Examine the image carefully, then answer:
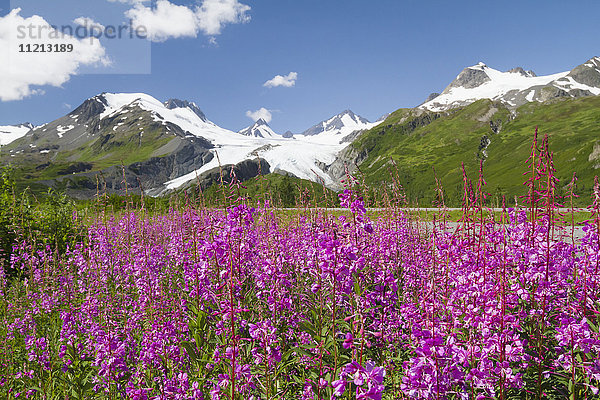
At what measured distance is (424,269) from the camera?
687 centimetres

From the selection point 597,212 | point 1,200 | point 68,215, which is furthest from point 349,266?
point 68,215

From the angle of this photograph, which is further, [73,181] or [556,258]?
[73,181]

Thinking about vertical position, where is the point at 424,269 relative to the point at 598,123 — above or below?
below

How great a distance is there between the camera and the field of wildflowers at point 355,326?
9.53 feet

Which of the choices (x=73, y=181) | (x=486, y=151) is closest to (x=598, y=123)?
(x=486, y=151)

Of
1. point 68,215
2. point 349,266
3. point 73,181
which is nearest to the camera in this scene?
point 349,266

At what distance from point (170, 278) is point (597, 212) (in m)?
8.39

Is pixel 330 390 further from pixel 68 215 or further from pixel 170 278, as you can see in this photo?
pixel 68 215

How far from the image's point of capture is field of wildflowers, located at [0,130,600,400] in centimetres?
290

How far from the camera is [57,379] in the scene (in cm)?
496

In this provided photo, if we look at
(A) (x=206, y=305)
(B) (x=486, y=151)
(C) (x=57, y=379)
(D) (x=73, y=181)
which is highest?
(B) (x=486, y=151)

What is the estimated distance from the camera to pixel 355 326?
259cm

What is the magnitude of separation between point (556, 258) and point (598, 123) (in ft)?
743

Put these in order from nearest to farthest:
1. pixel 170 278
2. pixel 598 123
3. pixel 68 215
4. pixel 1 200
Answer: pixel 170 278, pixel 1 200, pixel 68 215, pixel 598 123
